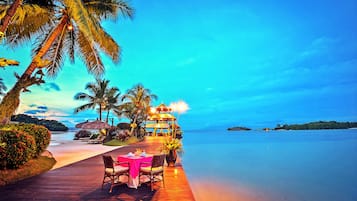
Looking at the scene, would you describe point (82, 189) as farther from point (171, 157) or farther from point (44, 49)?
point (44, 49)

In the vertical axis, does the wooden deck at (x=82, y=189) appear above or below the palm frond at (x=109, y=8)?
below

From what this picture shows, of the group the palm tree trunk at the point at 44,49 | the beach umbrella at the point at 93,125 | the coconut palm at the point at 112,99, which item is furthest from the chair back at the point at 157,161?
the coconut palm at the point at 112,99

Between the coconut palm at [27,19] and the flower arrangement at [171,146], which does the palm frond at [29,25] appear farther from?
the flower arrangement at [171,146]

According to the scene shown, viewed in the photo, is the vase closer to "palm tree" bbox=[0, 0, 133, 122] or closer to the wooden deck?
the wooden deck

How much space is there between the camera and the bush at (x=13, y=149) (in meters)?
5.43

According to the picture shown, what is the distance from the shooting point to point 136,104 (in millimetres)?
20797

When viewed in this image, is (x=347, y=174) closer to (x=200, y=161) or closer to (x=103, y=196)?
(x=200, y=161)

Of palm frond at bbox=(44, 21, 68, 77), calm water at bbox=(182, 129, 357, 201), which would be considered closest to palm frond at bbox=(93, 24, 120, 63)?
palm frond at bbox=(44, 21, 68, 77)

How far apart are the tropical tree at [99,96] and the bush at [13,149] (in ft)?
52.8

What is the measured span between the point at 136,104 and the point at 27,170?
14.9 m

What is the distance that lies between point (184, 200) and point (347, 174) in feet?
36.4

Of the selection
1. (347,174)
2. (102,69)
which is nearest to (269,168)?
(347,174)

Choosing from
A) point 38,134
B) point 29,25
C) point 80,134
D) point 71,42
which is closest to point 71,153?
point 38,134

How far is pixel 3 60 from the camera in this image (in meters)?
4.28
